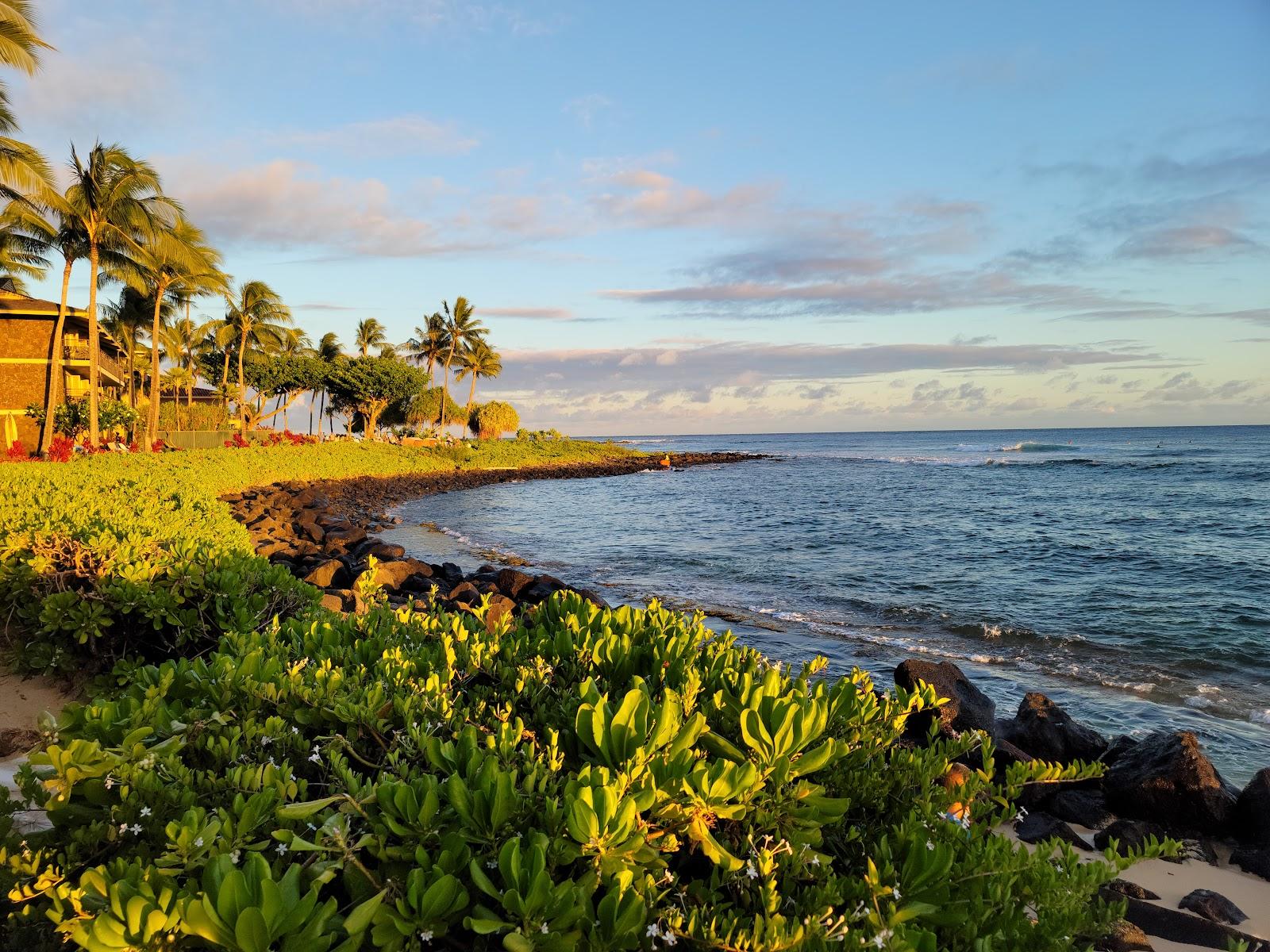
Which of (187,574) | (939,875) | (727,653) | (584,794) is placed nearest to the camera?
(584,794)

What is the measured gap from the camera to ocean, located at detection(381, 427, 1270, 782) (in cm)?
901

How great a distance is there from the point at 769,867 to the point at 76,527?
632 centimetres

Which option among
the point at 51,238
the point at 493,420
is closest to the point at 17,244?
the point at 51,238

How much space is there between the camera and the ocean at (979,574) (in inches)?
355

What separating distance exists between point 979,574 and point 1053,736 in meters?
10.2

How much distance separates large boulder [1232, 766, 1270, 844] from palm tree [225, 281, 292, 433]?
4770 cm

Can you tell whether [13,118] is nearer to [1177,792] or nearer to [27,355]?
[27,355]

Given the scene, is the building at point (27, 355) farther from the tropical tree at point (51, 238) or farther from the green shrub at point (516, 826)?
the green shrub at point (516, 826)

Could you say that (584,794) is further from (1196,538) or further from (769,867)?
(1196,538)

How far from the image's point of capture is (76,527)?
584cm

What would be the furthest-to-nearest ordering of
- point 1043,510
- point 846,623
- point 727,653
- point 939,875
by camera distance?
point 1043,510 → point 846,623 → point 727,653 → point 939,875

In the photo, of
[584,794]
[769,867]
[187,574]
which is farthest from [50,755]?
[187,574]

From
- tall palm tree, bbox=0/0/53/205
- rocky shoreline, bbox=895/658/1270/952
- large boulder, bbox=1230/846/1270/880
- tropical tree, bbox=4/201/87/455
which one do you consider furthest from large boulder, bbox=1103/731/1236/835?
tropical tree, bbox=4/201/87/455

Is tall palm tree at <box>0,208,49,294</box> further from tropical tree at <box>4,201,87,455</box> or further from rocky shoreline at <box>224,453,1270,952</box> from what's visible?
rocky shoreline at <box>224,453,1270,952</box>
